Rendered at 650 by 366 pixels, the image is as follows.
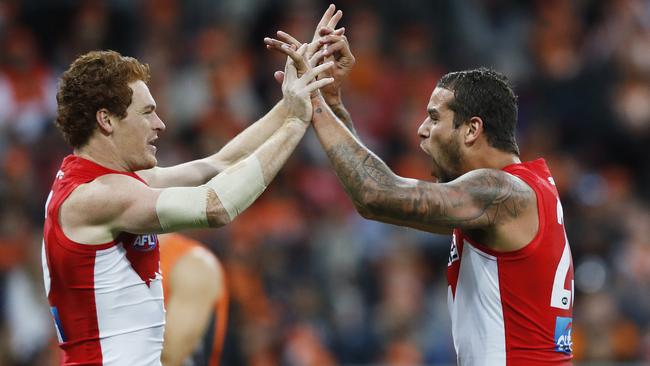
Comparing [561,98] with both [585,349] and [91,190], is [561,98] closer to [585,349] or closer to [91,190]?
[585,349]

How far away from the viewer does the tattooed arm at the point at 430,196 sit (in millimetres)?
5137

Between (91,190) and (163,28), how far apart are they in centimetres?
834

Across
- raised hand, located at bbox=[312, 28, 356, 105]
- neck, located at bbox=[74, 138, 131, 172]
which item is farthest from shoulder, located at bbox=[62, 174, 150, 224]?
raised hand, located at bbox=[312, 28, 356, 105]

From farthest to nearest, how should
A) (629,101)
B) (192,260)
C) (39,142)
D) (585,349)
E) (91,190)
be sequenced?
(629,101) < (39,142) < (585,349) < (192,260) < (91,190)

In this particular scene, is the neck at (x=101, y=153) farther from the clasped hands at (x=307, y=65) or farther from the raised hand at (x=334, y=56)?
the raised hand at (x=334, y=56)

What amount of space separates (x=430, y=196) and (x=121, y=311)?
150 cm

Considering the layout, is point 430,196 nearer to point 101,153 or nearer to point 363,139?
point 101,153

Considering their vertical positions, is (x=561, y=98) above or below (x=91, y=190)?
above

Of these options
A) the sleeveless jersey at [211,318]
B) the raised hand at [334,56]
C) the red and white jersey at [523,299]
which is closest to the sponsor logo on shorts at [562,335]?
the red and white jersey at [523,299]

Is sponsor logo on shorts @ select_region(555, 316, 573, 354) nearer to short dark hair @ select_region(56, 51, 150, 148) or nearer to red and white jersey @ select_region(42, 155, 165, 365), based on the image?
red and white jersey @ select_region(42, 155, 165, 365)

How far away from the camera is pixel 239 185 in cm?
521

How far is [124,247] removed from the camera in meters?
5.24

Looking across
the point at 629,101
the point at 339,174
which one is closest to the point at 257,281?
the point at 629,101

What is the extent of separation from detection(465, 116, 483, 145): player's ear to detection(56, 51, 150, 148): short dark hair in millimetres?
1595
